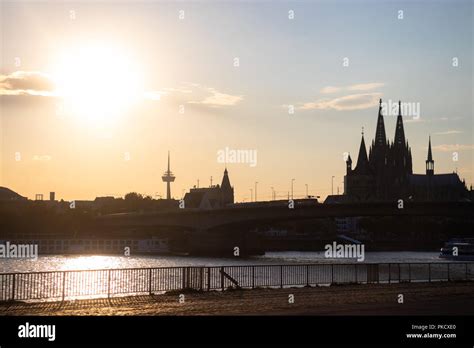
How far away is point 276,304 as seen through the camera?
31828mm

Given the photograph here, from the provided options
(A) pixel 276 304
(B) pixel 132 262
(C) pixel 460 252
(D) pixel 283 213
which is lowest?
(B) pixel 132 262

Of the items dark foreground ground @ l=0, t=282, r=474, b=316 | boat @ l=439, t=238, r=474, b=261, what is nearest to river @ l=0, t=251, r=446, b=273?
boat @ l=439, t=238, r=474, b=261

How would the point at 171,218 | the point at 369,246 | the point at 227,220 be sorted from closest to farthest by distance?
1. the point at 227,220
2. the point at 171,218
3. the point at 369,246

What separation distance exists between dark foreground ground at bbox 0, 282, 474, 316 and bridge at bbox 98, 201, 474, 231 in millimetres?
63765

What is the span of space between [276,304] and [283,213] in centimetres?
8170

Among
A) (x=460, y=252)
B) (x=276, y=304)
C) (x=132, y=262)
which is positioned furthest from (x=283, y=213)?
(x=276, y=304)

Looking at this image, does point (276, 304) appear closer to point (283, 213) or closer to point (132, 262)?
point (132, 262)

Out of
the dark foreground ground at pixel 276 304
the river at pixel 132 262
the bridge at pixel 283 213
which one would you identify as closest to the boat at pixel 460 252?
the river at pixel 132 262

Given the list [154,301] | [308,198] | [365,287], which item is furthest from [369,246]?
[154,301]
